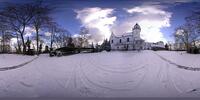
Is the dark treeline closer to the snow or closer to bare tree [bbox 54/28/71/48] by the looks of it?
bare tree [bbox 54/28/71/48]

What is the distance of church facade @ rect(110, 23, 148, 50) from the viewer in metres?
1.33

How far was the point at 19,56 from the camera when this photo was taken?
53.0 inches

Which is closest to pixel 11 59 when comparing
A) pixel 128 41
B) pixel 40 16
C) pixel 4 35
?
pixel 4 35

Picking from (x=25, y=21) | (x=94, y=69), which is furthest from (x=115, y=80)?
(x=25, y=21)

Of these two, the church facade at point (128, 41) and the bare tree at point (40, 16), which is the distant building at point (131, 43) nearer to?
the church facade at point (128, 41)

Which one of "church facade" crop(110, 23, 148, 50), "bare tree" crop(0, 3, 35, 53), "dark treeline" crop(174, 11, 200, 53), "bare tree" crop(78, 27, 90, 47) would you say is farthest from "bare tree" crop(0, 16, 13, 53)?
"dark treeline" crop(174, 11, 200, 53)

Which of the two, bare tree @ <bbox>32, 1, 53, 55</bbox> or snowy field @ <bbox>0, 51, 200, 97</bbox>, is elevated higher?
bare tree @ <bbox>32, 1, 53, 55</bbox>

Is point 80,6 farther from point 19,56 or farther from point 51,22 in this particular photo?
point 19,56

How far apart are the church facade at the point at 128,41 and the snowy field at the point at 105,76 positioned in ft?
0.08

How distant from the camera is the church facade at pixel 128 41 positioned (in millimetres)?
1325

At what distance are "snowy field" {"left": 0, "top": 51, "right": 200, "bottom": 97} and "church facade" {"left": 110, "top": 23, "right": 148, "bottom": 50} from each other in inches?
1.0

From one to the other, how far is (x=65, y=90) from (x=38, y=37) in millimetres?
258

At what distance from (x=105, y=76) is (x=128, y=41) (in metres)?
0.18

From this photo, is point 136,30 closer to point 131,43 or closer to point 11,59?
point 131,43
